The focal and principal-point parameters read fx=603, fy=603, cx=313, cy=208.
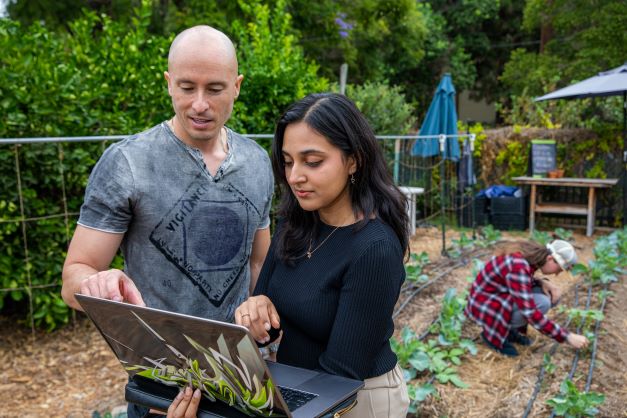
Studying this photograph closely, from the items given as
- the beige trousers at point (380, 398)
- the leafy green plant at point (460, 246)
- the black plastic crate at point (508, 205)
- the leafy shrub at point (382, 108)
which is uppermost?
the leafy shrub at point (382, 108)

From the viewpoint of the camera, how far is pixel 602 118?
11.0 meters

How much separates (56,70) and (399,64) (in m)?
17.3

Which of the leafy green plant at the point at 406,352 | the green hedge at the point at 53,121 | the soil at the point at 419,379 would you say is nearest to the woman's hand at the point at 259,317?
the soil at the point at 419,379

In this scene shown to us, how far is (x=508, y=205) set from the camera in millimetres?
10000

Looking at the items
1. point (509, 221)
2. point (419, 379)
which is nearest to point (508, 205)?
point (509, 221)

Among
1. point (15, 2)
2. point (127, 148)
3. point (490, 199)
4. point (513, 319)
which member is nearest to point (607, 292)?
point (513, 319)

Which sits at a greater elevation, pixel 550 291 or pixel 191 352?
pixel 191 352

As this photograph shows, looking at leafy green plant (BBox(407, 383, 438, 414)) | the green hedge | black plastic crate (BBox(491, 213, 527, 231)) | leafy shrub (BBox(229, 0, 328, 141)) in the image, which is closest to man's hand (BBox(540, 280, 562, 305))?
Answer: leafy green plant (BBox(407, 383, 438, 414))

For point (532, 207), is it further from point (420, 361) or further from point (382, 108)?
point (420, 361)

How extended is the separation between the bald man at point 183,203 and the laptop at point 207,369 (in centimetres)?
33

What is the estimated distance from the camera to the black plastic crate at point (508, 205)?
32.6 feet

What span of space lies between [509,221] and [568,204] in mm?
1058

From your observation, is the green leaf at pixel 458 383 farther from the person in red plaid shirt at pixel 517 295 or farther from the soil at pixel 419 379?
the person in red plaid shirt at pixel 517 295

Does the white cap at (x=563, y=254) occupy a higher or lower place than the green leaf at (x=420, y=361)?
higher
